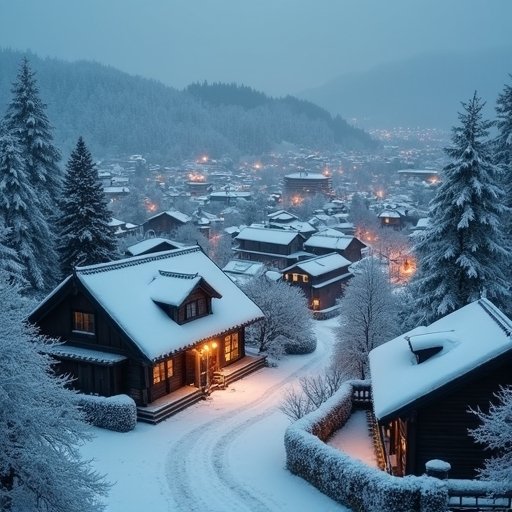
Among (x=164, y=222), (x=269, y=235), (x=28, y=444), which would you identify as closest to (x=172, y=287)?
(x=28, y=444)

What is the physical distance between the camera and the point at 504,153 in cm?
3173

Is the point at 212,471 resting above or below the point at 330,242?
below

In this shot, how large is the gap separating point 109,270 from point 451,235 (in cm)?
1799

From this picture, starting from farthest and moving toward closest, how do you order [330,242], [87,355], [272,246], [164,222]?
[164,222]
[330,242]
[272,246]
[87,355]

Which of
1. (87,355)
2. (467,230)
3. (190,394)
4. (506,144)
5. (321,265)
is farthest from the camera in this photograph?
(321,265)

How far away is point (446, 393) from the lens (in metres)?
17.2

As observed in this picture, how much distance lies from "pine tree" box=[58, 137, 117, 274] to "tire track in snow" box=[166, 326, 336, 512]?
19675mm

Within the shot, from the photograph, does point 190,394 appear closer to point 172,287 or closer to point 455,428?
point 172,287

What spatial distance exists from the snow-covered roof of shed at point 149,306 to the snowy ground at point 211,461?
354 centimetres

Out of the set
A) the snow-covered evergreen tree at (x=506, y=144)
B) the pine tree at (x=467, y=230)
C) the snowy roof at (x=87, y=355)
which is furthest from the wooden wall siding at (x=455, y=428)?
the snowy roof at (x=87, y=355)

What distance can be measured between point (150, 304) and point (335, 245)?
2002 inches

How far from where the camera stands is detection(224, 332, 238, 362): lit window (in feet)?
112

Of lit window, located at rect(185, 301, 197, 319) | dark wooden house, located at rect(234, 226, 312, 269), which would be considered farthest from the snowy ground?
dark wooden house, located at rect(234, 226, 312, 269)

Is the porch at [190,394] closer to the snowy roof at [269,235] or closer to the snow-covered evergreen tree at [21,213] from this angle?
the snow-covered evergreen tree at [21,213]
